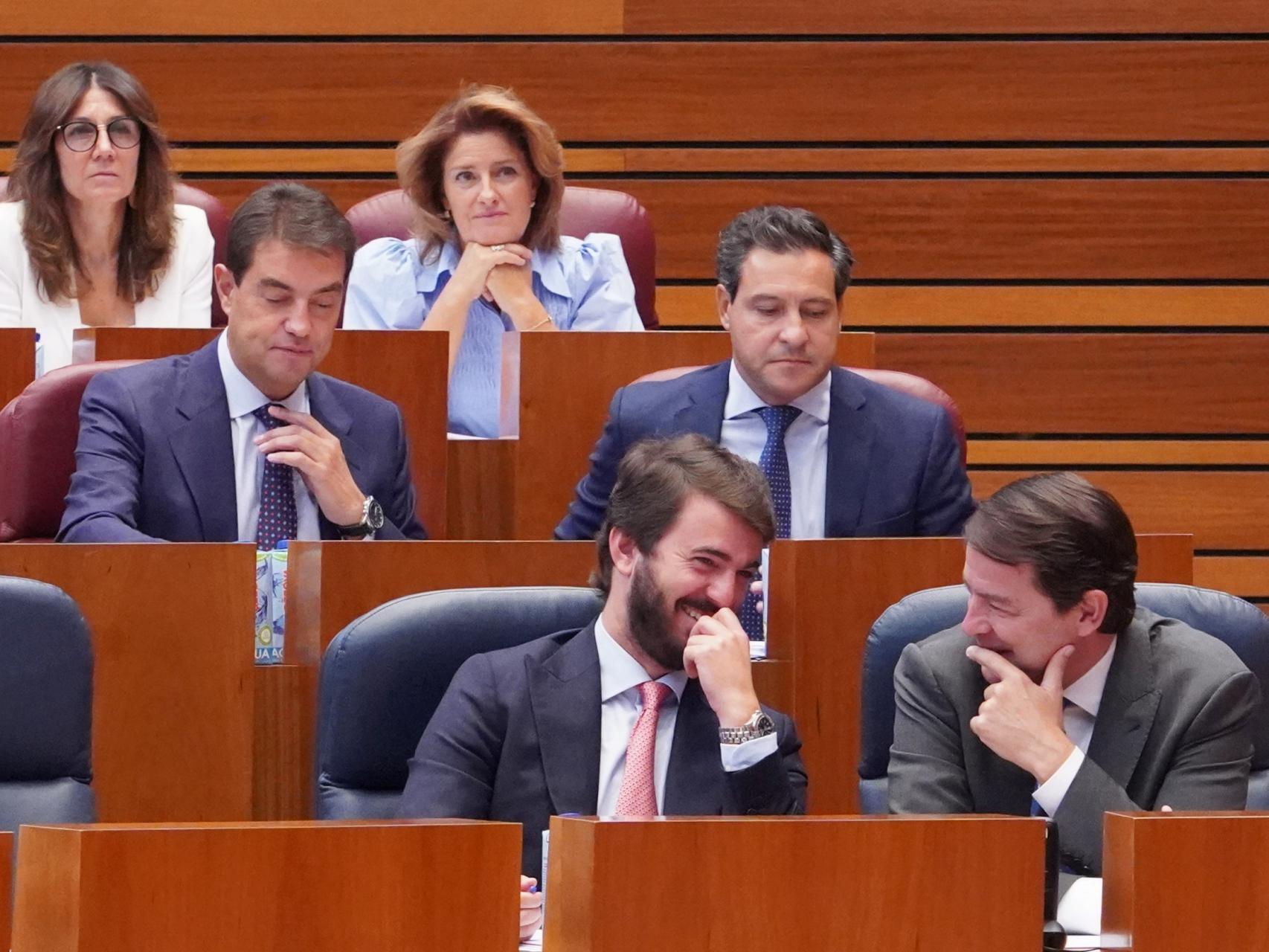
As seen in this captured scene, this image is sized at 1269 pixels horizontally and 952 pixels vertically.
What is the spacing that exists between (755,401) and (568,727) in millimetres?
964

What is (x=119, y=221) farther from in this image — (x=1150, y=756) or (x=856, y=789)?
(x=1150, y=756)

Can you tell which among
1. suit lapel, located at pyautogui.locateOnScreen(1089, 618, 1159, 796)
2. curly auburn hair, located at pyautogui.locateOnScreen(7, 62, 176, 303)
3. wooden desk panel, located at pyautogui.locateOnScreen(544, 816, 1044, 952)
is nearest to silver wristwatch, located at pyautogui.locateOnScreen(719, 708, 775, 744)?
suit lapel, located at pyautogui.locateOnScreen(1089, 618, 1159, 796)

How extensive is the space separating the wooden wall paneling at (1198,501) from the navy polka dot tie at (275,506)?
6.49ft

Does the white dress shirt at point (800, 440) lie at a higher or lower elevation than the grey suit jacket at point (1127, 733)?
higher

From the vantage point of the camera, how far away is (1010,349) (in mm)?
4242

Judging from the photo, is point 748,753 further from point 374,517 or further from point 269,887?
point 374,517

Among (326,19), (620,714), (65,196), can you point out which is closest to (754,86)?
(326,19)

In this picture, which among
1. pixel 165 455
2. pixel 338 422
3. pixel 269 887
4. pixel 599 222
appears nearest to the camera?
pixel 269 887

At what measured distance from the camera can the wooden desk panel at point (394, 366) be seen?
293cm

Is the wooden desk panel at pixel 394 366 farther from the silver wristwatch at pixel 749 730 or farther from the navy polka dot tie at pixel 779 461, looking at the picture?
the silver wristwatch at pixel 749 730

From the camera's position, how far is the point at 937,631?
6.84 feet

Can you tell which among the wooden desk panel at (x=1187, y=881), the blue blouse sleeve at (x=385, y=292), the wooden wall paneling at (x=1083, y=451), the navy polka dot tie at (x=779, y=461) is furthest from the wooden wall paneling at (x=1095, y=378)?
the wooden desk panel at (x=1187, y=881)

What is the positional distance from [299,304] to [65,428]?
36cm

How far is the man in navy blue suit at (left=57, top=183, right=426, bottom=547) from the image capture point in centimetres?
256
